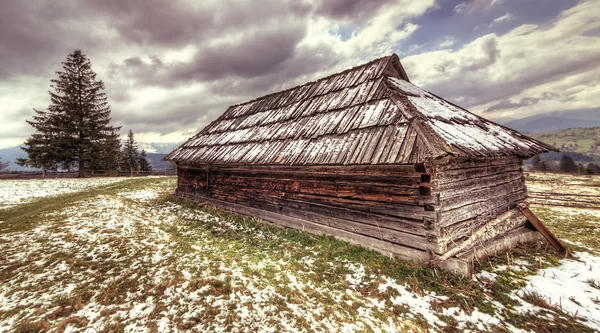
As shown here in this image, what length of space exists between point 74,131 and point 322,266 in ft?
106

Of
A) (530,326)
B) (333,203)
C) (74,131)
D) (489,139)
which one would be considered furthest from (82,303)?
(74,131)

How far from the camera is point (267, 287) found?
4969mm

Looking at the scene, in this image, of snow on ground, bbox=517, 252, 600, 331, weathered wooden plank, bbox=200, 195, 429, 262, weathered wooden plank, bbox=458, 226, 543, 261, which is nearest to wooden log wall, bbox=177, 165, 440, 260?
weathered wooden plank, bbox=200, 195, 429, 262

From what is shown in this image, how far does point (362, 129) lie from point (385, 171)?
155 cm

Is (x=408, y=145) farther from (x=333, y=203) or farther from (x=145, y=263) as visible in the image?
(x=145, y=263)

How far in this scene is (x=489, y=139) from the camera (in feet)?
21.3

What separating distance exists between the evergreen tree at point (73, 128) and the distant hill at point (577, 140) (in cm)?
21322

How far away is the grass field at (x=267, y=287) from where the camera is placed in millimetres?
3943

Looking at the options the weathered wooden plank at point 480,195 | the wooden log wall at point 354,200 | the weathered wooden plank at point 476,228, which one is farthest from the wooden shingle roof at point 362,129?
the weathered wooden plank at point 476,228

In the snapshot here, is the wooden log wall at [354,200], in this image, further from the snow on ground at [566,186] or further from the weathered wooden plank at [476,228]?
the snow on ground at [566,186]

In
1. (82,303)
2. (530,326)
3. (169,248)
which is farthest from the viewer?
(169,248)

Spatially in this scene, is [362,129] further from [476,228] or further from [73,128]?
[73,128]

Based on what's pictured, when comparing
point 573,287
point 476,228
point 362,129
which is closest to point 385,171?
point 362,129

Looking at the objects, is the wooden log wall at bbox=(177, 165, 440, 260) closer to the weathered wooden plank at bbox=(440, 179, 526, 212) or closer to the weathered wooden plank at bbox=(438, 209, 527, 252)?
the weathered wooden plank at bbox=(438, 209, 527, 252)
